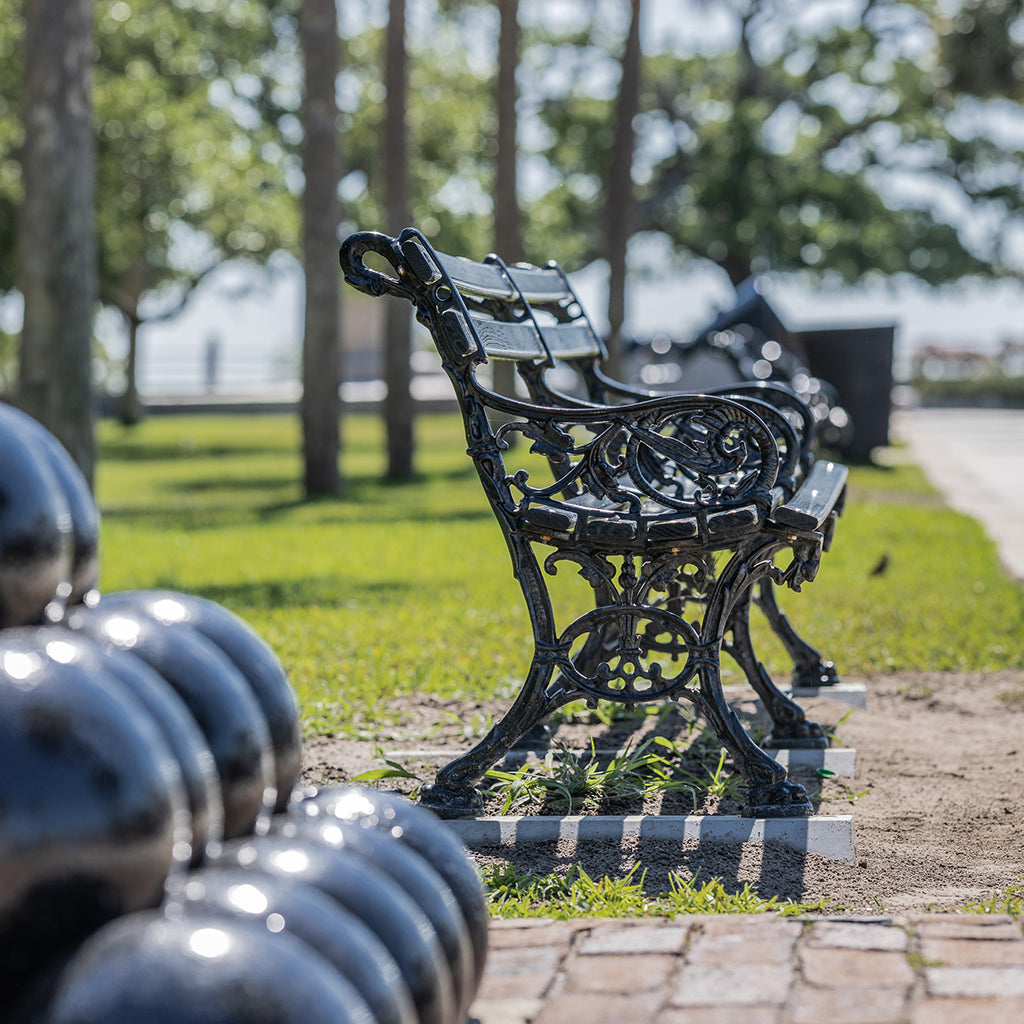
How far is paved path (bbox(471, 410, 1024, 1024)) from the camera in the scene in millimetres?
2299

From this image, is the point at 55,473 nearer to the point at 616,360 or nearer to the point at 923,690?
the point at 923,690

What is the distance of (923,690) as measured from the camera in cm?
532

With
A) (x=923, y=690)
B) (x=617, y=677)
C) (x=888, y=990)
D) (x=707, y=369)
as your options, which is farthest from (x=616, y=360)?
(x=888, y=990)

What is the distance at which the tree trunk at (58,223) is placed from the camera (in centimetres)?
970

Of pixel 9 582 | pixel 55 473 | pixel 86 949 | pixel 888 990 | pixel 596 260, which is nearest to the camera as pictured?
pixel 86 949

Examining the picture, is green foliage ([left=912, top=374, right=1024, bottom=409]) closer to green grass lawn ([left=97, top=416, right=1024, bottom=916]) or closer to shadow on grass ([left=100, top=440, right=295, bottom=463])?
shadow on grass ([left=100, top=440, right=295, bottom=463])

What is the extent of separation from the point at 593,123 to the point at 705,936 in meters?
34.3

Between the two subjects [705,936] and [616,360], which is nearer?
[705,936]

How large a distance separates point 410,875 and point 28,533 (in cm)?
71

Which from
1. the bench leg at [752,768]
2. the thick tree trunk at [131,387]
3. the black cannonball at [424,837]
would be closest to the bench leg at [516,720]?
the bench leg at [752,768]

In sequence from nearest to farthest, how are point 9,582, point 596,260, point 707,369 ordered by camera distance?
point 9,582
point 707,369
point 596,260

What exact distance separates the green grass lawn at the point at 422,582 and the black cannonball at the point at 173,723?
9.34ft

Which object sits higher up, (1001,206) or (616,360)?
(1001,206)

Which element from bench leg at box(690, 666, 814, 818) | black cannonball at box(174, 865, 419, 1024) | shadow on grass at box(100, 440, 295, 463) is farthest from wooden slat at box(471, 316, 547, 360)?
shadow on grass at box(100, 440, 295, 463)
